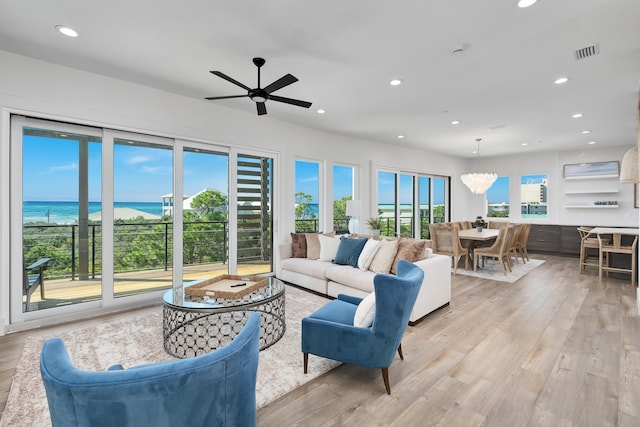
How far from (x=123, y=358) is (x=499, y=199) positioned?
10.2 metres

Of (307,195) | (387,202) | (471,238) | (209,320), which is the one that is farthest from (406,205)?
(209,320)

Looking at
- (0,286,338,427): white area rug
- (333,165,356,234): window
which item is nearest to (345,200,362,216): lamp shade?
(333,165,356,234): window

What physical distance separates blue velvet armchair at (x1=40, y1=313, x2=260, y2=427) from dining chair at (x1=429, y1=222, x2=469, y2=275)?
18.0ft

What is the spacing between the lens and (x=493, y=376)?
2.44m

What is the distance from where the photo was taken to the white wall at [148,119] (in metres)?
3.20

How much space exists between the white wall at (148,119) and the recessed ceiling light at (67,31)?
87 cm

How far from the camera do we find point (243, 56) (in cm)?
319

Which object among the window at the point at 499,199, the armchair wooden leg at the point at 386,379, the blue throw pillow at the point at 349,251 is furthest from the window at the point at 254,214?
the window at the point at 499,199

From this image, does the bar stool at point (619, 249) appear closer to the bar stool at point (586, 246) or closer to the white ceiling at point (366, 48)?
the bar stool at point (586, 246)

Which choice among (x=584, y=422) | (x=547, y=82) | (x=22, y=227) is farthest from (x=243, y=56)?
(x=584, y=422)

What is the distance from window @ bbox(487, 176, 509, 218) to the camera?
953 cm

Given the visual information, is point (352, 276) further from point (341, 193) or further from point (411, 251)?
point (341, 193)

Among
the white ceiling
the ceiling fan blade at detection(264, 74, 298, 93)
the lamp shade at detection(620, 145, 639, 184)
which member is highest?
the white ceiling

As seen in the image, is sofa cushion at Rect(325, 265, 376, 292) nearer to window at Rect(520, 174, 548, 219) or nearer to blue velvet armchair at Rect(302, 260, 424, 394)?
blue velvet armchair at Rect(302, 260, 424, 394)
